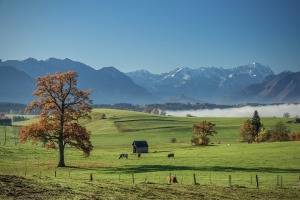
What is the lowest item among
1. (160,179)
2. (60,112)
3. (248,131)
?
(160,179)

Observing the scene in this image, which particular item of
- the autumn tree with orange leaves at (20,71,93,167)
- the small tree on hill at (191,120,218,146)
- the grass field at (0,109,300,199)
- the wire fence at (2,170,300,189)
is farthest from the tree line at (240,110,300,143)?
the autumn tree with orange leaves at (20,71,93,167)

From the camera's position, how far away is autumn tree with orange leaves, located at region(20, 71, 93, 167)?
212ft

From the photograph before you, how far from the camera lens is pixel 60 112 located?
66.6 metres

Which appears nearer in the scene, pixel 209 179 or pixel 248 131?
pixel 209 179

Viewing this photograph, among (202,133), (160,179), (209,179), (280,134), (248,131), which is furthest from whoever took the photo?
(248,131)

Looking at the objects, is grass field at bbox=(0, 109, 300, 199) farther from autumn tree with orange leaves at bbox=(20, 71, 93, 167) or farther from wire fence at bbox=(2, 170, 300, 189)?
autumn tree with orange leaves at bbox=(20, 71, 93, 167)

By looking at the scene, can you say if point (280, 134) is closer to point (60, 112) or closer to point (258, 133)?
point (258, 133)

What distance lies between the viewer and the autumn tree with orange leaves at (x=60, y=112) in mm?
64688

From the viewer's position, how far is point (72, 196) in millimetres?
30859

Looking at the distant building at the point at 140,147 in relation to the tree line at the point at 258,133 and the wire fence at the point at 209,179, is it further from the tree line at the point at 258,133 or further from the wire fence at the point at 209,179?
the wire fence at the point at 209,179

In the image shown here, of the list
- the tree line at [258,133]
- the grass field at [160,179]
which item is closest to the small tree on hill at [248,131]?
the tree line at [258,133]

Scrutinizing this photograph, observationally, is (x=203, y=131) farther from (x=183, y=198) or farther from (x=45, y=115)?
(x=183, y=198)

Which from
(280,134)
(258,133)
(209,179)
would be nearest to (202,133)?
(258,133)

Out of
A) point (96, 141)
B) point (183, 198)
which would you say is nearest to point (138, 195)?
point (183, 198)
